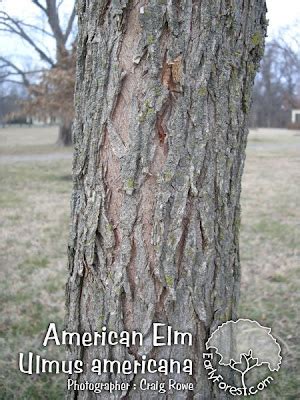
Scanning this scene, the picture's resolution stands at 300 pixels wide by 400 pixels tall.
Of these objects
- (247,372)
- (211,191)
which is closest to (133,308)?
(211,191)

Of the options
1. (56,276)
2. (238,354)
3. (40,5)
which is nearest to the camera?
(238,354)

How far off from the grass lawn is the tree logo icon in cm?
58

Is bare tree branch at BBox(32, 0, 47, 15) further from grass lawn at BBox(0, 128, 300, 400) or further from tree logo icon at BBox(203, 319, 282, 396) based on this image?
tree logo icon at BBox(203, 319, 282, 396)

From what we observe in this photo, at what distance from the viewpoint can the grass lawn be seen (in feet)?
8.00

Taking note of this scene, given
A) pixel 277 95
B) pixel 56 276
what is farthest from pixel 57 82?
pixel 277 95

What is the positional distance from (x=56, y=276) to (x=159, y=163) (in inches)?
109

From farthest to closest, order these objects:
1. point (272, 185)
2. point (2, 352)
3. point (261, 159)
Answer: point (261, 159), point (272, 185), point (2, 352)

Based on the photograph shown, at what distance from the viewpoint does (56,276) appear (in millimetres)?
3926

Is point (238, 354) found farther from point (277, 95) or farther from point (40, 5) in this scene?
point (277, 95)

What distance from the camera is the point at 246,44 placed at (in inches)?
57.6

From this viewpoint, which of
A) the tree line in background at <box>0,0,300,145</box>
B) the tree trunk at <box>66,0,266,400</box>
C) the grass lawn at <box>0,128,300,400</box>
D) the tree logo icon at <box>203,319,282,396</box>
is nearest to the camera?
the tree trunk at <box>66,0,266,400</box>

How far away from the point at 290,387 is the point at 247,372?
2.46ft

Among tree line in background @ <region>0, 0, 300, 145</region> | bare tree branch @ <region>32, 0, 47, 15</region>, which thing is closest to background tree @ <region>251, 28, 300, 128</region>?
tree line in background @ <region>0, 0, 300, 145</region>

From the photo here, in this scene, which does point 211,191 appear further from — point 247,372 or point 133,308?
point 247,372
